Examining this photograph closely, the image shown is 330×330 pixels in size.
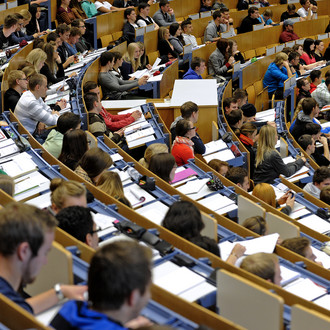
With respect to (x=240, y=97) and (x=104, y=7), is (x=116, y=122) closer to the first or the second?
(x=240, y=97)

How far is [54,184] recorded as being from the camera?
3533 millimetres

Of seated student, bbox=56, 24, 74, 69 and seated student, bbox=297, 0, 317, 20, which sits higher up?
seated student, bbox=56, 24, 74, 69

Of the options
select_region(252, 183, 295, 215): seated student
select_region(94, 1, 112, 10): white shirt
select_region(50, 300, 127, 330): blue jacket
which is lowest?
select_region(252, 183, 295, 215): seated student

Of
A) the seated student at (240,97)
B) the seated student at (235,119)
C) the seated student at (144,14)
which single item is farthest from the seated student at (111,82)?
the seated student at (144,14)

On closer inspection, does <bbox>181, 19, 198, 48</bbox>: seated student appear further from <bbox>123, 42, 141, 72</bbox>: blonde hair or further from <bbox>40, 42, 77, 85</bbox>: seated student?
<bbox>40, 42, 77, 85</bbox>: seated student

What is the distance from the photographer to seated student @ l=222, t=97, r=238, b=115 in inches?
257

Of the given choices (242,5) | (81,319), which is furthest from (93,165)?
(242,5)

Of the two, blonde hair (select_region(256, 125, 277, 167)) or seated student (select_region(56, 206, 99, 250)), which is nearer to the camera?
seated student (select_region(56, 206, 99, 250))

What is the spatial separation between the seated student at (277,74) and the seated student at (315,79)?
351 millimetres

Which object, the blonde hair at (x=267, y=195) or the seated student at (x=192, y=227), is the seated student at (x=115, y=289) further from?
the blonde hair at (x=267, y=195)

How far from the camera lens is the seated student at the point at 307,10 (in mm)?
11470

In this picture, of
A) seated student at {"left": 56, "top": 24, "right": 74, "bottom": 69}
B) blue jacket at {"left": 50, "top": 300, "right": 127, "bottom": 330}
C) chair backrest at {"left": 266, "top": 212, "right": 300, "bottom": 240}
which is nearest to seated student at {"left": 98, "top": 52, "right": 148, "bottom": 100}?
seated student at {"left": 56, "top": 24, "right": 74, "bottom": 69}

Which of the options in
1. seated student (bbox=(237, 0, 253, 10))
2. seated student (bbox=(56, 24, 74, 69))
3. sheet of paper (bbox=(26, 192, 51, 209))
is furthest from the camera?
seated student (bbox=(237, 0, 253, 10))

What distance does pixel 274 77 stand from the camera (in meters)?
8.12
